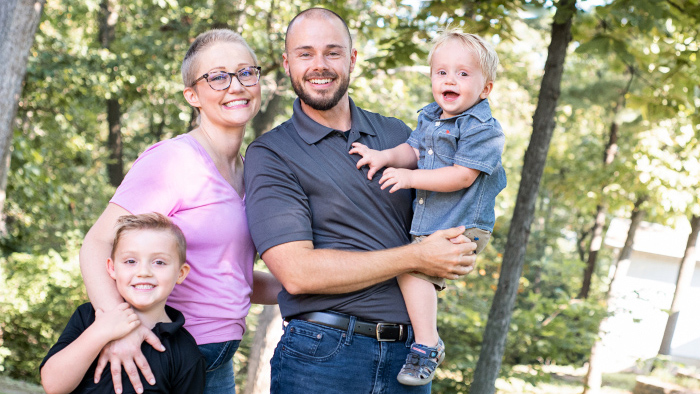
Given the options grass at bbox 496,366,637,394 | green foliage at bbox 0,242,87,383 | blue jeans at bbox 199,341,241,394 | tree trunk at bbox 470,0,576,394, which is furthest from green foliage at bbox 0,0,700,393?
blue jeans at bbox 199,341,241,394

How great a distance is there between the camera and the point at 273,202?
2258 mm

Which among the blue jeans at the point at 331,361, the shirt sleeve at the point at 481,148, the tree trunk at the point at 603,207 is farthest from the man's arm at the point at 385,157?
the tree trunk at the point at 603,207

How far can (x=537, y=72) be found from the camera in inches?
684

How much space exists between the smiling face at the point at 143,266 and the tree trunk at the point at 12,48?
3.55 metres

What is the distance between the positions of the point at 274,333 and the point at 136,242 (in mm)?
4959

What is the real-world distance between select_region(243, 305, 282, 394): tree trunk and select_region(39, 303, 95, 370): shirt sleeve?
15.3 ft

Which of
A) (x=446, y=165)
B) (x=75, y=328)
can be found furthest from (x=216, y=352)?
(x=446, y=165)

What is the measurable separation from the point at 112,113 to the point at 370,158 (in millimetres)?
13856

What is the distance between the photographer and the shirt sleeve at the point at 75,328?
6.22 ft

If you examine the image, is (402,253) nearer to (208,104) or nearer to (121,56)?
(208,104)

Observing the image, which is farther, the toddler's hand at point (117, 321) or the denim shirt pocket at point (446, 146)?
the denim shirt pocket at point (446, 146)

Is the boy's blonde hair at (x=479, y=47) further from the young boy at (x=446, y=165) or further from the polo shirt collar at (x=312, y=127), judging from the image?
the polo shirt collar at (x=312, y=127)

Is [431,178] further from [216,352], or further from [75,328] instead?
[75,328]

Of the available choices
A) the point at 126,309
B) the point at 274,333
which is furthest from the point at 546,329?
the point at 126,309
